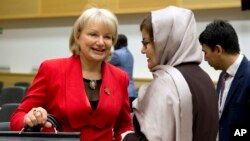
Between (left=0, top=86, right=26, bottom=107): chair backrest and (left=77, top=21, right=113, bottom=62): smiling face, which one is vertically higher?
(left=77, top=21, right=113, bottom=62): smiling face

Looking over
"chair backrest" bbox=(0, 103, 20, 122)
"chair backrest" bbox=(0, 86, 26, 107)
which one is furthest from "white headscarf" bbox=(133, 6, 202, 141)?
"chair backrest" bbox=(0, 86, 26, 107)

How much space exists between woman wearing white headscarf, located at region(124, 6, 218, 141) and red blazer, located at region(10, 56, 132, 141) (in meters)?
0.32

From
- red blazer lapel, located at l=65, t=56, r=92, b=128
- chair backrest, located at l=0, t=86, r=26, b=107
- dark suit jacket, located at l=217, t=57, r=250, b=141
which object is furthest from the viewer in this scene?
chair backrest, located at l=0, t=86, r=26, b=107

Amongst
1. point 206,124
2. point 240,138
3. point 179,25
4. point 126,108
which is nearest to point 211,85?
point 206,124

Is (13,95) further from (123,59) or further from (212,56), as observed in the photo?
(212,56)

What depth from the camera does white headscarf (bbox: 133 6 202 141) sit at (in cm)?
158

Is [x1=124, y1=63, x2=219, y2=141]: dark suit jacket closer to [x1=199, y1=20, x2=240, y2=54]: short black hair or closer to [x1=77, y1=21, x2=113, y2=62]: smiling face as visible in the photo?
[x1=77, y1=21, x2=113, y2=62]: smiling face

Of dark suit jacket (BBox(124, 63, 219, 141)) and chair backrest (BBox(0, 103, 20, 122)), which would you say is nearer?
dark suit jacket (BBox(124, 63, 219, 141))

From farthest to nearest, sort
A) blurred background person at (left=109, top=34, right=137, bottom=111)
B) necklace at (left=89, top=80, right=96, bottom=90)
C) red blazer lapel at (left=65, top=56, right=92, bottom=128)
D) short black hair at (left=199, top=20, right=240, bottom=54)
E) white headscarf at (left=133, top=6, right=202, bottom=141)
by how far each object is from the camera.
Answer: blurred background person at (left=109, top=34, right=137, bottom=111)
short black hair at (left=199, top=20, right=240, bottom=54)
necklace at (left=89, top=80, right=96, bottom=90)
red blazer lapel at (left=65, top=56, right=92, bottom=128)
white headscarf at (left=133, top=6, right=202, bottom=141)

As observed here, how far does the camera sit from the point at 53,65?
2016 millimetres

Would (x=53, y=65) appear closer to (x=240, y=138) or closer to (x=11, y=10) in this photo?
(x=240, y=138)

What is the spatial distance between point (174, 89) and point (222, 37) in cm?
130

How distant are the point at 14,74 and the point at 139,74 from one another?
10.2ft

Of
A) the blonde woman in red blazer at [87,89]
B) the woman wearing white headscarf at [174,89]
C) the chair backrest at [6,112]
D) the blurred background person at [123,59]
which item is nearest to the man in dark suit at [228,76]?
the blonde woman in red blazer at [87,89]
